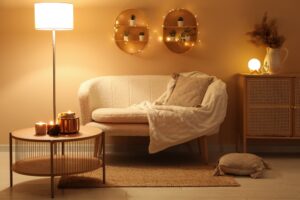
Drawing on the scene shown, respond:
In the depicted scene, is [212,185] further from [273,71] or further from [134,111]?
[273,71]

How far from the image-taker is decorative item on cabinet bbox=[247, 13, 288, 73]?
197 inches

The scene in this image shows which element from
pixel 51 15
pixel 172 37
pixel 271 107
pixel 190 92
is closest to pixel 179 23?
pixel 172 37

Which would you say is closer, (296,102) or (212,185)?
(212,185)

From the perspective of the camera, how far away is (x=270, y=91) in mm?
4906

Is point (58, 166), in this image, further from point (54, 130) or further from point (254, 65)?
point (254, 65)

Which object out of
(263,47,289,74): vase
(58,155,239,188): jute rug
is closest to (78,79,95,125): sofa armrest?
(58,155,239,188): jute rug

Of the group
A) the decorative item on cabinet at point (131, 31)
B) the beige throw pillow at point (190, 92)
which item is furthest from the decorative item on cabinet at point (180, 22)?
the beige throw pillow at point (190, 92)

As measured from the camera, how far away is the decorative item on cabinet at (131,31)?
523 centimetres

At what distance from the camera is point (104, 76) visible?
5.25m

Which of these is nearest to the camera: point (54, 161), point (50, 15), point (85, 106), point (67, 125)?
point (67, 125)

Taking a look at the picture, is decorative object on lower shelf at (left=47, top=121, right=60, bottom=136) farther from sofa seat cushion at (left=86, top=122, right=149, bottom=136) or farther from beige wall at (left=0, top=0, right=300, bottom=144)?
beige wall at (left=0, top=0, right=300, bottom=144)

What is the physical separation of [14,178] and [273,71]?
8.52 ft

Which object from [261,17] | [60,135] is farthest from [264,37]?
[60,135]

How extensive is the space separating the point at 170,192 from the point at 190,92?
131 centimetres
